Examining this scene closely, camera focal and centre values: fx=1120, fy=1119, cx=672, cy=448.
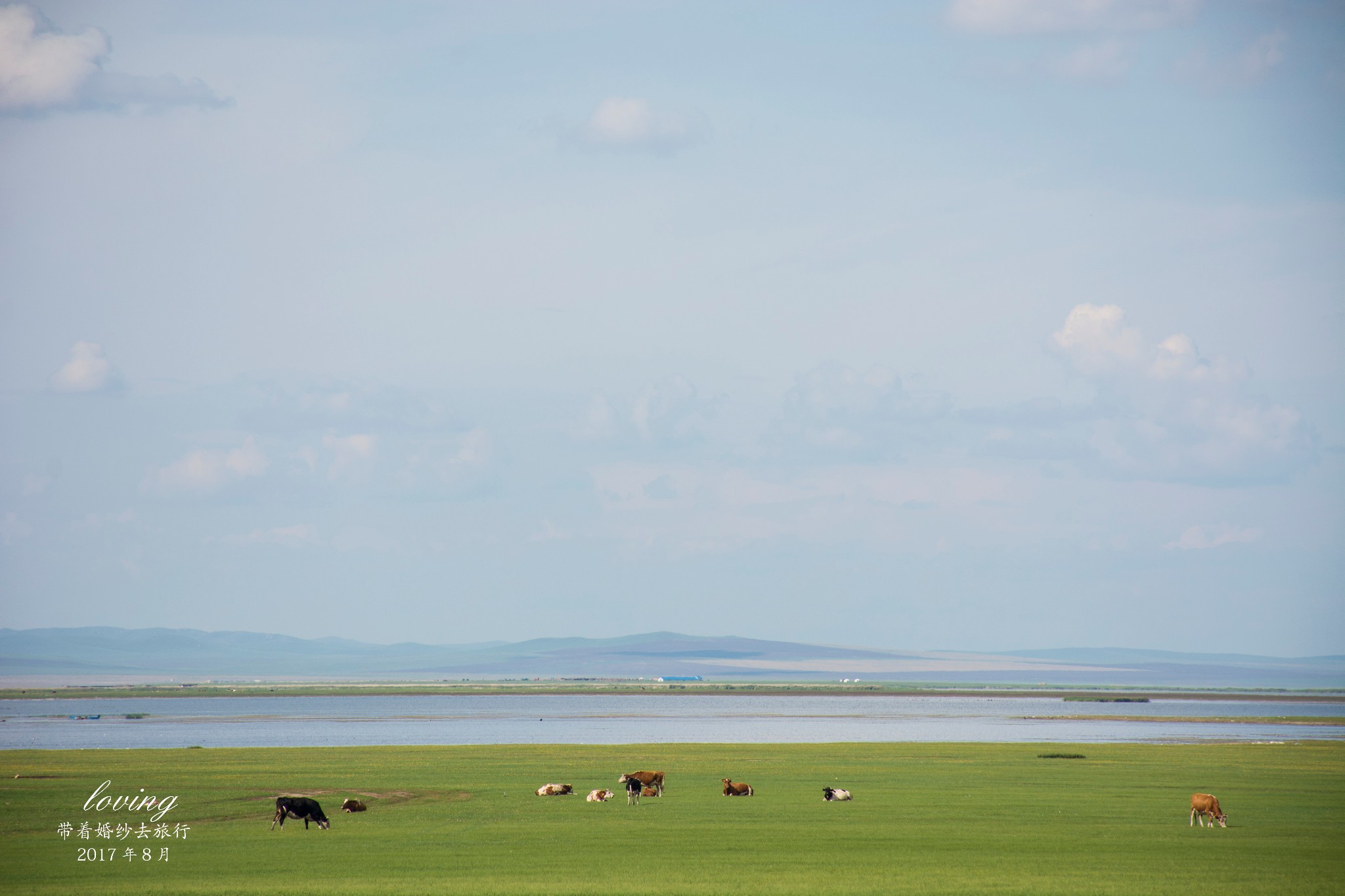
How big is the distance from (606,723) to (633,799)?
57152 mm

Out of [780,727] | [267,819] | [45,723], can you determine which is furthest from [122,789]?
[45,723]

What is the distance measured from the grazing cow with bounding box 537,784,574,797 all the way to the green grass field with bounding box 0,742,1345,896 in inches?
20.0

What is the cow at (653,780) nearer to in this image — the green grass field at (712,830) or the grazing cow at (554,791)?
the green grass field at (712,830)

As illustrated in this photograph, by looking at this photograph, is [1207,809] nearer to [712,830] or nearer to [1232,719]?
[712,830]

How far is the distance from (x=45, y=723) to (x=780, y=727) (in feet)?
197

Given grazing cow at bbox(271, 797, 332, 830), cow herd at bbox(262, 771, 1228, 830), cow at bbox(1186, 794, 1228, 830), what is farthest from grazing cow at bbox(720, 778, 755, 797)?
cow at bbox(1186, 794, 1228, 830)

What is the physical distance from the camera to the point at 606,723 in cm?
8969

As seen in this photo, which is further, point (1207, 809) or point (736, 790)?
point (736, 790)

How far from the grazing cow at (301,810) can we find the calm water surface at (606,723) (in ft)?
112

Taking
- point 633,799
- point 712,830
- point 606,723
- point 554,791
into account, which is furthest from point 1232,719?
point 712,830

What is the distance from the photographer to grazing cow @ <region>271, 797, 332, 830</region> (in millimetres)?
28484

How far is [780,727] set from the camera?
8088 centimetres

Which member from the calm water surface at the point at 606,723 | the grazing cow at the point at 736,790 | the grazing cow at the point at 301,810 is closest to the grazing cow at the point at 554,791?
the grazing cow at the point at 736,790

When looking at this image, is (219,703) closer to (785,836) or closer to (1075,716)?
→ (1075,716)
